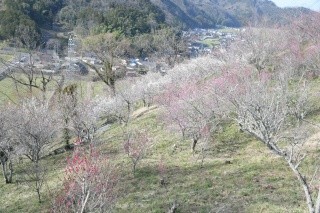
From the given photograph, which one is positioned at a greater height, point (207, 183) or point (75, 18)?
point (207, 183)

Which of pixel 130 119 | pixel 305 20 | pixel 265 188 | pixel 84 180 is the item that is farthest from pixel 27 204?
pixel 305 20

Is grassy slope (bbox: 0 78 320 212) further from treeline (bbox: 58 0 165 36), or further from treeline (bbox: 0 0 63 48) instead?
treeline (bbox: 58 0 165 36)

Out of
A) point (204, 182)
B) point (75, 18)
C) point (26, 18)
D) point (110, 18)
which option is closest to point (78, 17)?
point (75, 18)

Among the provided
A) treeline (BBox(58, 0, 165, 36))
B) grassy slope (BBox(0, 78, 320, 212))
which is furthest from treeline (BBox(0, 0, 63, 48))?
grassy slope (BBox(0, 78, 320, 212))

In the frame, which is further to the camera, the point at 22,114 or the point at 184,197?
the point at 22,114

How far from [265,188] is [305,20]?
81.0 feet

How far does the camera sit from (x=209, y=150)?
1883cm

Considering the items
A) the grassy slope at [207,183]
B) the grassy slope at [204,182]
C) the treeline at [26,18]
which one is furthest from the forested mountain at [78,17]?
the grassy slope at [207,183]

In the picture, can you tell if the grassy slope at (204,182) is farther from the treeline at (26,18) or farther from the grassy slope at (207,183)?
the treeline at (26,18)

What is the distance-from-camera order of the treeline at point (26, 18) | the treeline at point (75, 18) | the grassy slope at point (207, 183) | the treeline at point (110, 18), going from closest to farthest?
1. the grassy slope at point (207, 183)
2. the treeline at point (26, 18)
3. the treeline at point (75, 18)
4. the treeline at point (110, 18)

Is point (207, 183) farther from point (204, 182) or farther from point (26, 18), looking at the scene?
point (26, 18)

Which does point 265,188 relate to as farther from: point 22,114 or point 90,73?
point 90,73

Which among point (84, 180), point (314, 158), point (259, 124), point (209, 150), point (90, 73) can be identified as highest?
point (259, 124)

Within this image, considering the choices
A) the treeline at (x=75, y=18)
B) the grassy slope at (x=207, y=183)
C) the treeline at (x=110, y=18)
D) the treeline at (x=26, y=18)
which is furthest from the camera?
the treeline at (x=110, y=18)
